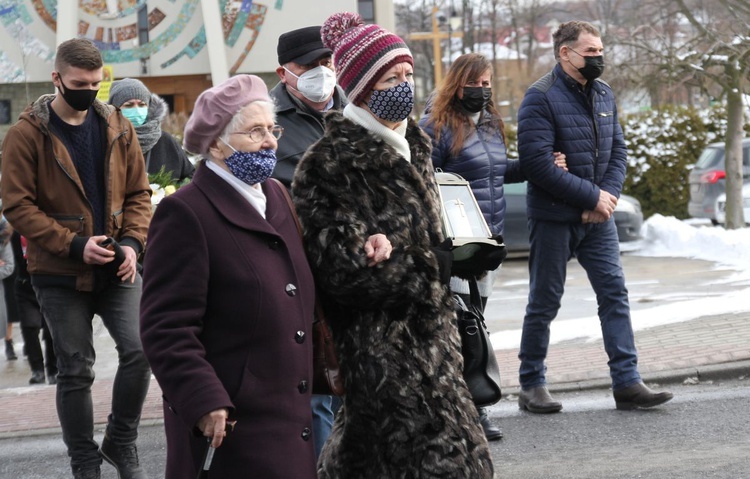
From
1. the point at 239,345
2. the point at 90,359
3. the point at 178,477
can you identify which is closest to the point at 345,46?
the point at 239,345

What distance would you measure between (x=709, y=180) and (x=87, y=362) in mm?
15886

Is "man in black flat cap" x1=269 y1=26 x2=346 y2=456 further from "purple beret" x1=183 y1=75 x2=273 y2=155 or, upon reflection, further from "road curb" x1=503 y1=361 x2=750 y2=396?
"road curb" x1=503 y1=361 x2=750 y2=396

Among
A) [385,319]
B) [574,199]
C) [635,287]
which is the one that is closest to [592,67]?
[574,199]

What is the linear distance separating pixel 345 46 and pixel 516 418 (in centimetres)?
356

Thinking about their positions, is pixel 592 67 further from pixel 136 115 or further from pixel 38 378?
pixel 38 378

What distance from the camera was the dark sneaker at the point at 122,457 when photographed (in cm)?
548

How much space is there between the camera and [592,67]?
21.9 ft

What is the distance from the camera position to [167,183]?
22.6ft

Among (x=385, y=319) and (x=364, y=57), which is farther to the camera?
(x=364, y=57)

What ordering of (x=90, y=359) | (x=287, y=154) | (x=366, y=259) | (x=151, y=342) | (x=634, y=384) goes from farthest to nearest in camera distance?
1. (x=634, y=384)
2. (x=90, y=359)
3. (x=287, y=154)
4. (x=366, y=259)
5. (x=151, y=342)

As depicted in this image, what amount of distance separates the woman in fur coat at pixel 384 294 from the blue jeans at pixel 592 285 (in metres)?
3.10

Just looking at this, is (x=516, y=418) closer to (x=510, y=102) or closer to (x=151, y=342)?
(x=151, y=342)

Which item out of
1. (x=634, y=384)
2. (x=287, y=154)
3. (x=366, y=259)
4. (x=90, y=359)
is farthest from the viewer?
(x=634, y=384)

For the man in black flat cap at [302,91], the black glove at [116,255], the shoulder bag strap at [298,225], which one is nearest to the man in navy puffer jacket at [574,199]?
the man in black flat cap at [302,91]
